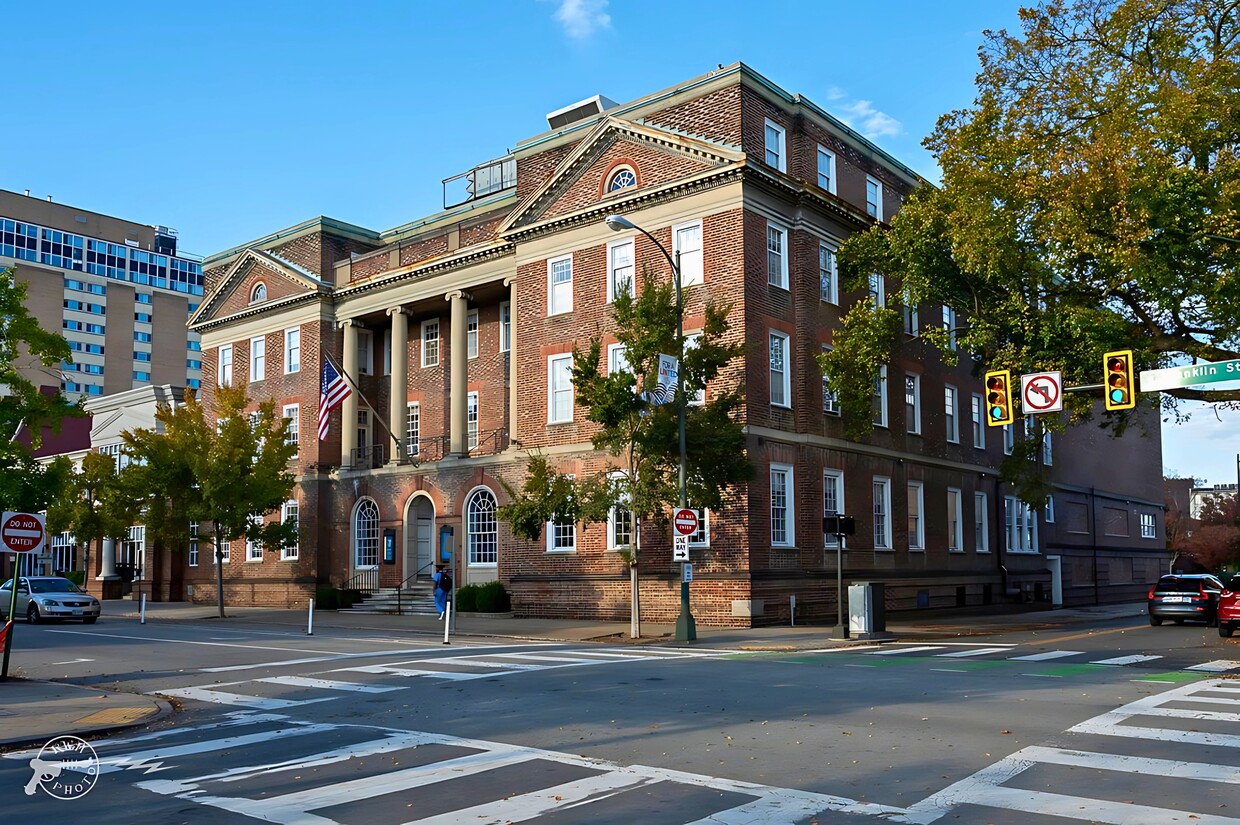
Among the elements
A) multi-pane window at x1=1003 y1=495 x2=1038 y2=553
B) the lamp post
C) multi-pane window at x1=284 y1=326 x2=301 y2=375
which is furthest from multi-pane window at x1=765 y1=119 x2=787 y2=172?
multi-pane window at x1=284 y1=326 x2=301 y2=375

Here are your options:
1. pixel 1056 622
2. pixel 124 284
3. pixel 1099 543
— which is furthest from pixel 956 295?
pixel 124 284

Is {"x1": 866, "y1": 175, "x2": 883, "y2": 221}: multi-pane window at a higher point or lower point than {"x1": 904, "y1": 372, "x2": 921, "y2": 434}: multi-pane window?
higher

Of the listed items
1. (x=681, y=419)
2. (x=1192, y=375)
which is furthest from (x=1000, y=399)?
(x=681, y=419)

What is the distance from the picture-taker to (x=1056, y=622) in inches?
1405

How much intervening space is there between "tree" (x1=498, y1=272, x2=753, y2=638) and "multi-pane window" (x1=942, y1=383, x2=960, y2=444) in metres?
18.8

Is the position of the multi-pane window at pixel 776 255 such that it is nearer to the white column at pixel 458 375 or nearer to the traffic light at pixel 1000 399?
the traffic light at pixel 1000 399

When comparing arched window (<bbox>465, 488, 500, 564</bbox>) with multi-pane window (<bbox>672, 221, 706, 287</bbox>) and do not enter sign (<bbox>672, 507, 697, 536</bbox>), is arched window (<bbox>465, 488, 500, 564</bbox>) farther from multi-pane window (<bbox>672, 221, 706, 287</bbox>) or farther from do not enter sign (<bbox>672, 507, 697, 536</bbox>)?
do not enter sign (<bbox>672, 507, 697, 536</bbox>)

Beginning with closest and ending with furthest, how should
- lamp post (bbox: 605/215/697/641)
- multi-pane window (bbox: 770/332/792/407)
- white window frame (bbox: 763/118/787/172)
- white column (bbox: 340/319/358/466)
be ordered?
lamp post (bbox: 605/215/697/641) → multi-pane window (bbox: 770/332/792/407) → white window frame (bbox: 763/118/787/172) → white column (bbox: 340/319/358/466)

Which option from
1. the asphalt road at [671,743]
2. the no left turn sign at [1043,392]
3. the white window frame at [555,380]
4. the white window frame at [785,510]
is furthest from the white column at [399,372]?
the no left turn sign at [1043,392]

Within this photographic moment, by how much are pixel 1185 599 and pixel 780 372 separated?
13.7 metres

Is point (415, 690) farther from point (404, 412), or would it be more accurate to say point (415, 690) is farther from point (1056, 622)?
point (404, 412)

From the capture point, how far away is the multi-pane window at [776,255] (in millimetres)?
33750

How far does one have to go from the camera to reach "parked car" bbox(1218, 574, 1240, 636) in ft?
86.5

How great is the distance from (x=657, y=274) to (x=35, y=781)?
2590 centimetres
